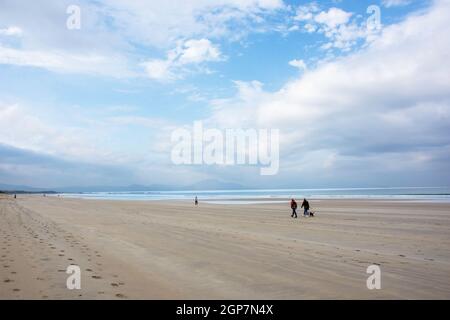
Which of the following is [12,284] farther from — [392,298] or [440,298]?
[440,298]

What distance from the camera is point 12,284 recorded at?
802 centimetres

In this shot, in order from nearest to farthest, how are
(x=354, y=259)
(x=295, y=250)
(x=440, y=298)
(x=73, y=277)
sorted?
(x=440, y=298), (x=73, y=277), (x=354, y=259), (x=295, y=250)

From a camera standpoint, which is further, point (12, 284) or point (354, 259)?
point (354, 259)

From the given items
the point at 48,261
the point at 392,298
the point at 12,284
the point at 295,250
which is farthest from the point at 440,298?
the point at 48,261

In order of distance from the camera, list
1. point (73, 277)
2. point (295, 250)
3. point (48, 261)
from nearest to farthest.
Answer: point (73, 277) < point (48, 261) < point (295, 250)

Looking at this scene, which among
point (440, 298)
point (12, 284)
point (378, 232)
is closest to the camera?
point (440, 298)

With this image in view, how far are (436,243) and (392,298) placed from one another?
9743mm
